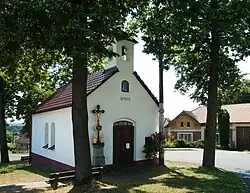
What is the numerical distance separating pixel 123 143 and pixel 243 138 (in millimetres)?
27347

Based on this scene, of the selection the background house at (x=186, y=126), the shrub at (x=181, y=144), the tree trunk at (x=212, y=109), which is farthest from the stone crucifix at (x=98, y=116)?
the background house at (x=186, y=126)

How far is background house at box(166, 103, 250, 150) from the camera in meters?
42.1

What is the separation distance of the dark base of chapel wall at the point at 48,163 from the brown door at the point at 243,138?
26800 millimetres

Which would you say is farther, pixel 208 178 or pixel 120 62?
pixel 120 62

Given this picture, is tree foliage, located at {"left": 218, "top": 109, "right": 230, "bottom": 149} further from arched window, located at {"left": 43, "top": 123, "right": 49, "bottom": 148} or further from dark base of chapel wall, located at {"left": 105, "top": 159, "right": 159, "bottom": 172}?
arched window, located at {"left": 43, "top": 123, "right": 49, "bottom": 148}

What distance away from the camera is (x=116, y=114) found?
18812 mm

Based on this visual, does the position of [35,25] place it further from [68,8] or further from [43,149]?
[43,149]

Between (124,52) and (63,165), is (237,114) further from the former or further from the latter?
(63,165)

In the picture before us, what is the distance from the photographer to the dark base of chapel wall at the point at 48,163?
19406mm


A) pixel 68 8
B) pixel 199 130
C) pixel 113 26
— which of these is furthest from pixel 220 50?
→ pixel 199 130

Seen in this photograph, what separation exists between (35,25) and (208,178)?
32.5ft

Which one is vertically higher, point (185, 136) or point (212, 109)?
point (212, 109)

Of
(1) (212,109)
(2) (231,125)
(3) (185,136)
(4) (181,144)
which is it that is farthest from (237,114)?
(1) (212,109)

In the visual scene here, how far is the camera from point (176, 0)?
40.0 feet
